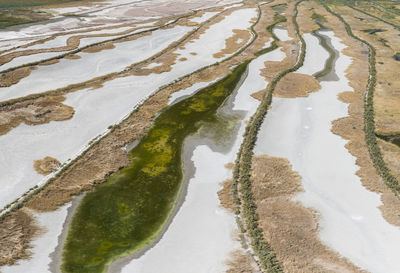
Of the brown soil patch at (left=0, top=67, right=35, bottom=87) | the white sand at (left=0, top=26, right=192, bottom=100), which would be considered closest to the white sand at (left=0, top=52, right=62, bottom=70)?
the brown soil patch at (left=0, top=67, right=35, bottom=87)

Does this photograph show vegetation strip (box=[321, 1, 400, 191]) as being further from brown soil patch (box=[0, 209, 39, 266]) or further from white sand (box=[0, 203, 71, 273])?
brown soil patch (box=[0, 209, 39, 266])

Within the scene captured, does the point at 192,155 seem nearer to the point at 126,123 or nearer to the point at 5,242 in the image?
the point at 126,123

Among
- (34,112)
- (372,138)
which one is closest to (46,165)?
(34,112)

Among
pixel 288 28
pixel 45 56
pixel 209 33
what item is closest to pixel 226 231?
pixel 45 56

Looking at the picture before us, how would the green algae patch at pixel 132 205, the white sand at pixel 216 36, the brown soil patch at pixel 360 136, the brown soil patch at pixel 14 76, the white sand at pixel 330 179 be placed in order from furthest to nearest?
the white sand at pixel 216 36 → the brown soil patch at pixel 14 76 → the brown soil patch at pixel 360 136 → the white sand at pixel 330 179 → the green algae patch at pixel 132 205

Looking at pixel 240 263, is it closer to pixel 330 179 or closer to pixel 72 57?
pixel 330 179

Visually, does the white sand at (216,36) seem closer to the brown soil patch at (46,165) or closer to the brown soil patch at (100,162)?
the brown soil patch at (100,162)

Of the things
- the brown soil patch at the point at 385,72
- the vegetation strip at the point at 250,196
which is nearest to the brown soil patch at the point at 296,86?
the vegetation strip at the point at 250,196
